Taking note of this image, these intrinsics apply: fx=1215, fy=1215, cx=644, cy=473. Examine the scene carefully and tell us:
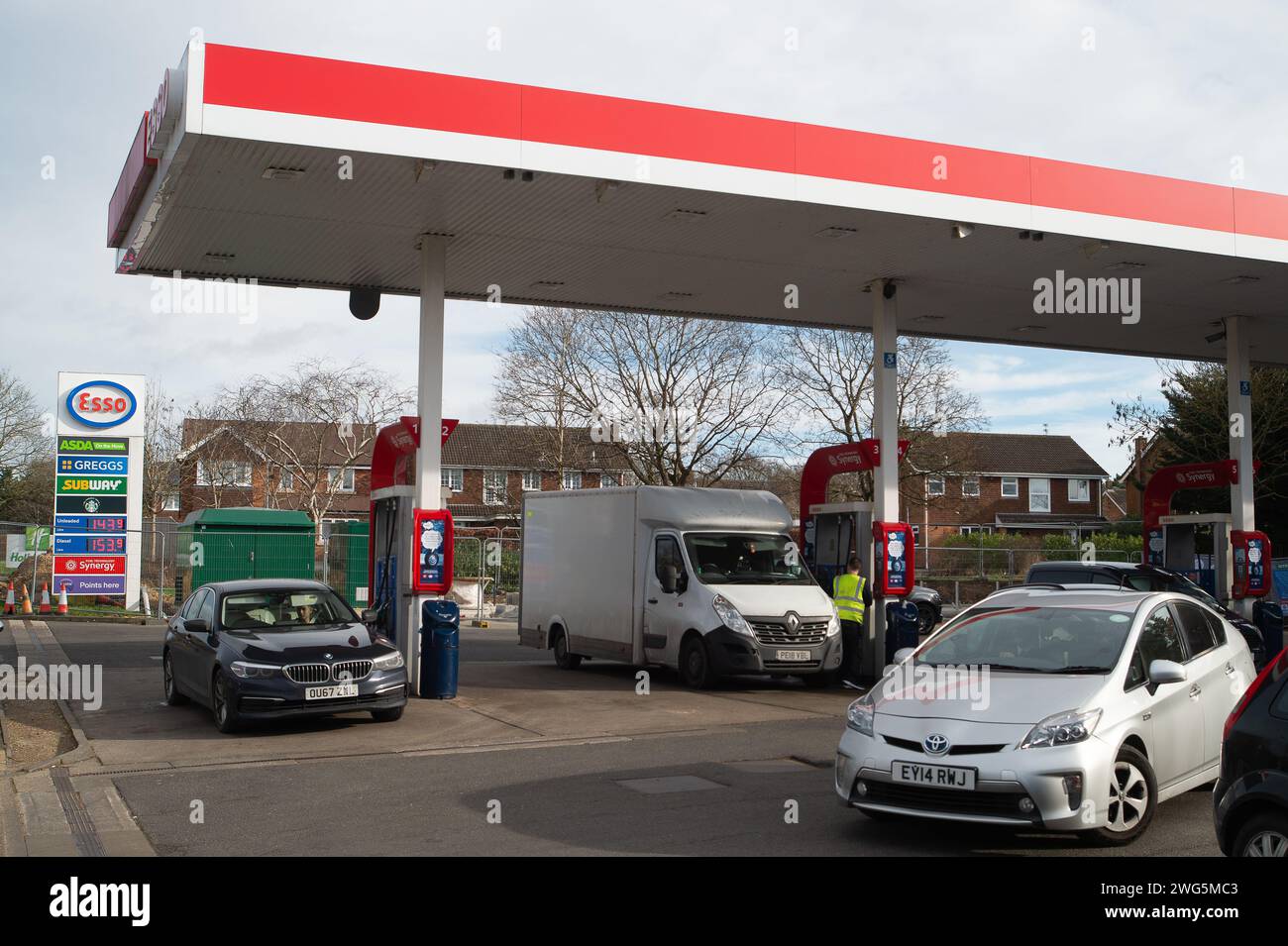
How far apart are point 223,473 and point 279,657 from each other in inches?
1496

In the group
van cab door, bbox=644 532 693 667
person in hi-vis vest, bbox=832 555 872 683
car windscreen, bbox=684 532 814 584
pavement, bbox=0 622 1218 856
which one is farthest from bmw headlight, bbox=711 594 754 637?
person in hi-vis vest, bbox=832 555 872 683

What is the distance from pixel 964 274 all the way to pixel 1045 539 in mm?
27676

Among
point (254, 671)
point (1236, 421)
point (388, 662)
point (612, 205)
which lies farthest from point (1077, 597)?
point (1236, 421)

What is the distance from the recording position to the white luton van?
15094 millimetres

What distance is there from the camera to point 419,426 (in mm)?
14852

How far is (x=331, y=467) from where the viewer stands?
45.7 metres

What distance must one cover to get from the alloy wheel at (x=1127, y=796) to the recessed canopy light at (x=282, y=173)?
9627 millimetres

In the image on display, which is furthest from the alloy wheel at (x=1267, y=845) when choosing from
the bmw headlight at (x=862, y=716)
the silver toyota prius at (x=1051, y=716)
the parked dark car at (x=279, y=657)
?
the parked dark car at (x=279, y=657)

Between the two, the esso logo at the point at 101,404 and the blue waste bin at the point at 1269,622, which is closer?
the blue waste bin at the point at 1269,622

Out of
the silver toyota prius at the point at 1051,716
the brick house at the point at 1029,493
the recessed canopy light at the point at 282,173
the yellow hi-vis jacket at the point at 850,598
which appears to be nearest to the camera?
the silver toyota prius at the point at 1051,716

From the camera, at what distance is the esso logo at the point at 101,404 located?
31.0m

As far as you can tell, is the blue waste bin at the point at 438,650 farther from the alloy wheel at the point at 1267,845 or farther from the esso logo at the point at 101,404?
the esso logo at the point at 101,404

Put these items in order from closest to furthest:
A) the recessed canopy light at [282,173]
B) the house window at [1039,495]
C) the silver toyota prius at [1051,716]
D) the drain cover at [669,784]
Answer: the silver toyota prius at [1051,716], the drain cover at [669,784], the recessed canopy light at [282,173], the house window at [1039,495]

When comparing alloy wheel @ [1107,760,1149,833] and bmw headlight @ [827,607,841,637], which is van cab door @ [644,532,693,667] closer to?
bmw headlight @ [827,607,841,637]
